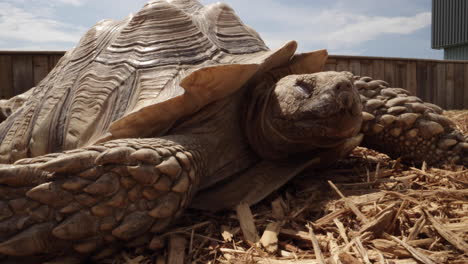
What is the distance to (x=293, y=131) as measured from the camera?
66.9 inches

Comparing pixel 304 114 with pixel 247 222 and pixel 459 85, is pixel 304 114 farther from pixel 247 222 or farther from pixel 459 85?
pixel 459 85

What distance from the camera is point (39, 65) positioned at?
5.58 metres

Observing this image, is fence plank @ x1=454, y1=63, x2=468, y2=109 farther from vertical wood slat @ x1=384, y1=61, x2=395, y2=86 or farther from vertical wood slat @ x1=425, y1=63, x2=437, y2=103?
vertical wood slat @ x1=384, y1=61, x2=395, y2=86

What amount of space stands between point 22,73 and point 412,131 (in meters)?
5.99

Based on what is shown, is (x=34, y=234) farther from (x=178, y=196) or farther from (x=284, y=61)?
(x=284, y=61)

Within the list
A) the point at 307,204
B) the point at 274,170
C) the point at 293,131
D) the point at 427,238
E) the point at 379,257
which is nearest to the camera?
the point at 379,257

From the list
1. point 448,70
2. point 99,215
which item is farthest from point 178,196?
point 448,70

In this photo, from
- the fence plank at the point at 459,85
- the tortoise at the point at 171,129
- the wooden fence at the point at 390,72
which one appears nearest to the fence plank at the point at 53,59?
the wooden fence at the point at 390,72

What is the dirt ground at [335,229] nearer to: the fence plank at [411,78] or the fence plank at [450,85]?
the fence plank at [411,78]

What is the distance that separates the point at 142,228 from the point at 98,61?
1.16 m

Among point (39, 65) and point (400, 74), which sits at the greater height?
point (39, 65)

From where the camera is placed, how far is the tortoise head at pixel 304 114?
157cm

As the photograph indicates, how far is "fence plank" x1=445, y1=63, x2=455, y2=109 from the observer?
7.76 metres

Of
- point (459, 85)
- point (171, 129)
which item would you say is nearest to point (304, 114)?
point (171, 129)
